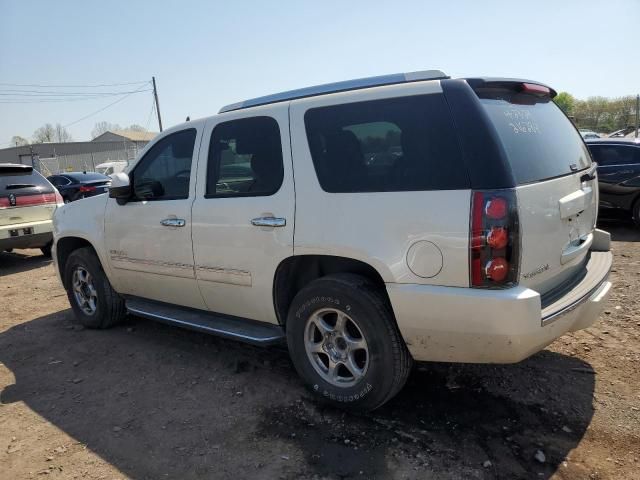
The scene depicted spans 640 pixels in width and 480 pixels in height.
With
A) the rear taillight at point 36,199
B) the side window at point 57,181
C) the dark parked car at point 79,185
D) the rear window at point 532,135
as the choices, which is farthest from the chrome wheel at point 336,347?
the side window at point 57,181

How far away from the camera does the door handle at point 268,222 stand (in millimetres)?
3246

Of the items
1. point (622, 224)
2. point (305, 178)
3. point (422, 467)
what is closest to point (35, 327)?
point (305, 178)

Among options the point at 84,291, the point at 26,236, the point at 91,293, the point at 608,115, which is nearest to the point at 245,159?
the point at 91,293

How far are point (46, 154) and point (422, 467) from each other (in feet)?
202

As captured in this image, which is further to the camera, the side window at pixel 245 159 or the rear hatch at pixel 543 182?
the side window at pixel 245 159

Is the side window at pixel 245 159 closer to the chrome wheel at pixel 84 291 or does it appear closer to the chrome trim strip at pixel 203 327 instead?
the chrome trim strip at pixel 203 327

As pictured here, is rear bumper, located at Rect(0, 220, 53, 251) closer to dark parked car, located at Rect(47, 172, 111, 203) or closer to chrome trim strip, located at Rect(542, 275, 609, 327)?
dark parked car, located at Rect(47, 172, 111, 203)

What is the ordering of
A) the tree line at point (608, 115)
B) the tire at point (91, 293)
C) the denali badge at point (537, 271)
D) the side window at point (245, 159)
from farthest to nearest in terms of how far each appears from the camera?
the tree line at point (608, 115) < the tire at point (91, 293) < the side window at point (245, 159) < the denali badge at point (537, 271)

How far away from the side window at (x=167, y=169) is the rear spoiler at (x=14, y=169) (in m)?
5.80

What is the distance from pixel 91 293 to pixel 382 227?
3609 mm

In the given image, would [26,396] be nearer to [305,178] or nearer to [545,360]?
[305,178]

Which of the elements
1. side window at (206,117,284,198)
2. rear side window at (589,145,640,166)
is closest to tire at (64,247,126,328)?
side window at (206,117,284,198)

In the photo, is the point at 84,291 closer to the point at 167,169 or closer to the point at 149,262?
the point at 149,262

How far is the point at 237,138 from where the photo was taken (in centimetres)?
368
